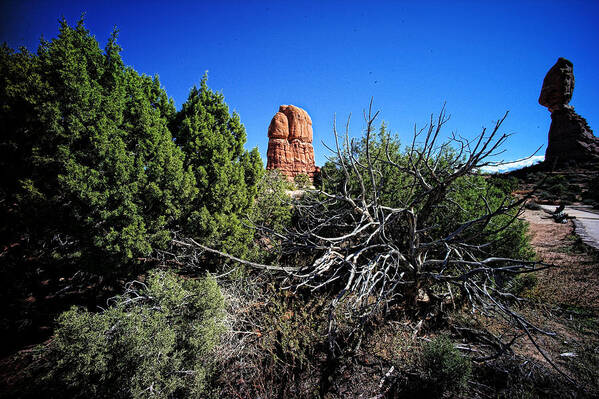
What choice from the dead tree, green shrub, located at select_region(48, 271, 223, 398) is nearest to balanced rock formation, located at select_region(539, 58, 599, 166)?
the dead tree

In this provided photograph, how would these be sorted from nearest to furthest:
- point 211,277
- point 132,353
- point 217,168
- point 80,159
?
point 132,353, point 211,277, point 80,159, point 217,168

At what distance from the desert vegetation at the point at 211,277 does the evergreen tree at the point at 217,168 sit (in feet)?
0.16

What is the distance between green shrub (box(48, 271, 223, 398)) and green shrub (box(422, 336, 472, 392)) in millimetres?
3133

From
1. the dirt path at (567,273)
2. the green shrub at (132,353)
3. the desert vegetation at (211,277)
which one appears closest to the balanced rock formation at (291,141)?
the dirt path at (567,273)

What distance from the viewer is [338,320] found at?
4.08m

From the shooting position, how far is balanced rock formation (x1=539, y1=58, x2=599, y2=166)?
32.2 m

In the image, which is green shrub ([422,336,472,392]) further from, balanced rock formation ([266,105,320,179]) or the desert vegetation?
balanced rock formation ([266,105,320,179])

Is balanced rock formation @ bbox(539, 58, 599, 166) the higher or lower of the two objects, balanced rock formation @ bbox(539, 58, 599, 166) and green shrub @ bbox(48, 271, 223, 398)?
the higher

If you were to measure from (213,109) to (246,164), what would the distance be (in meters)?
1.77

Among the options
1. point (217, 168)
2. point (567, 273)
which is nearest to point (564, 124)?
point (567, 273)

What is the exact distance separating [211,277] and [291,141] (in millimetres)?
A: 49203

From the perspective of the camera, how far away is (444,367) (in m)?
2.96

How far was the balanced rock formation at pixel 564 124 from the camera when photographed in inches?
1270

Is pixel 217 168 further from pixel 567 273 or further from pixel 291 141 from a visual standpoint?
pixel 291 141
